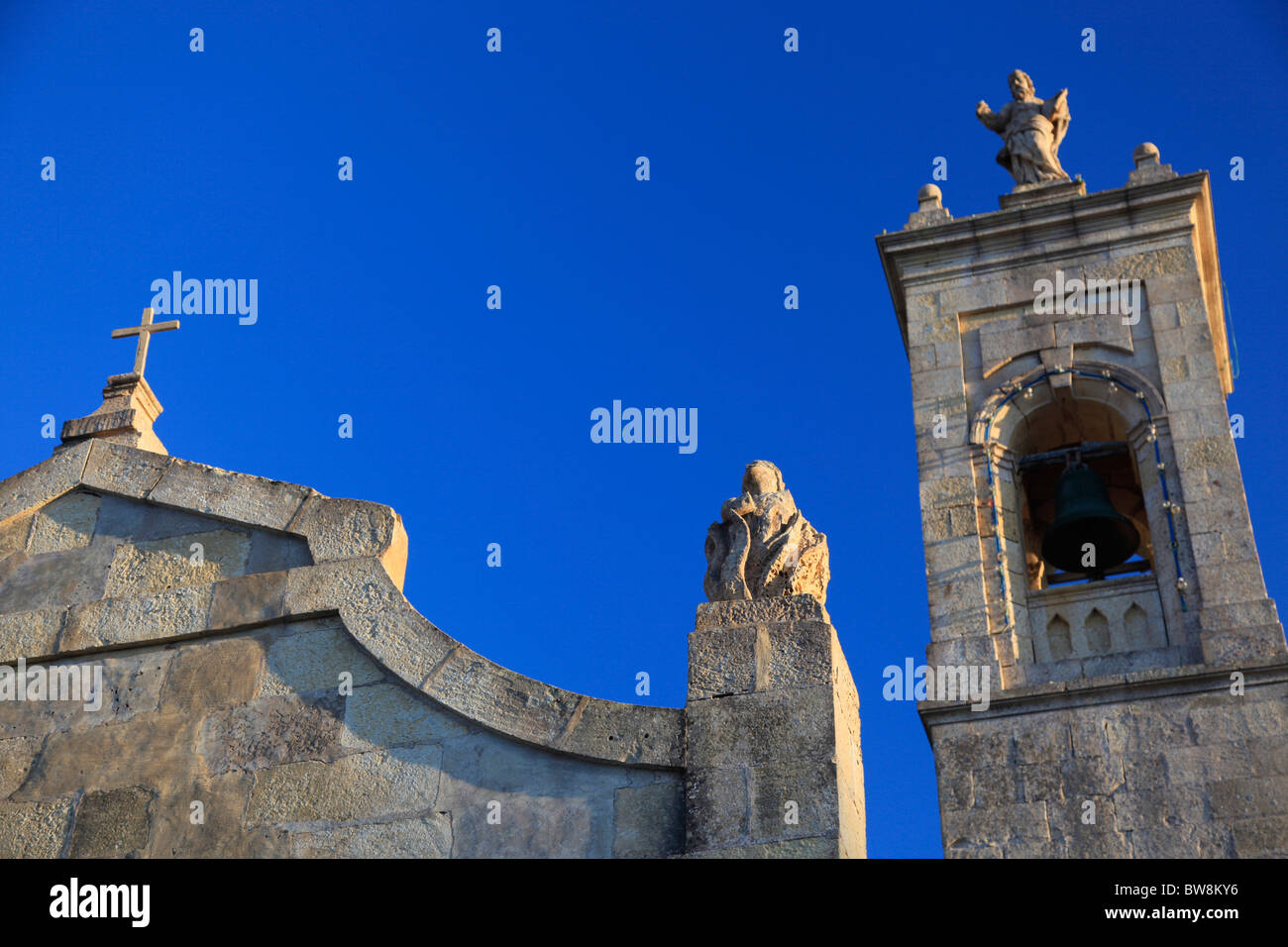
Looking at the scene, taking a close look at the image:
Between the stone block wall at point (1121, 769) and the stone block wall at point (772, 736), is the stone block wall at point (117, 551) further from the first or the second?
the stone block wall at point (1121, 769)

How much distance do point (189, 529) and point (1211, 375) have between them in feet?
35.0

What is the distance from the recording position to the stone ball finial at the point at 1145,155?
18719mm

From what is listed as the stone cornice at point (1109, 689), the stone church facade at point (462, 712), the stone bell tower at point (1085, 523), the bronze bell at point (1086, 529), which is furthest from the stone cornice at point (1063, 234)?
the stone cornice at point (1109, 689)

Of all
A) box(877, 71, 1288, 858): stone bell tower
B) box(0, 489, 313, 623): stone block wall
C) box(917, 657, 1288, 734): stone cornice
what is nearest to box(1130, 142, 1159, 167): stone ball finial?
box(877, 71, 1288, 858): stone bell tower

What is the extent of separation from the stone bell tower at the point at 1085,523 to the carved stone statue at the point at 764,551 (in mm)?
6506

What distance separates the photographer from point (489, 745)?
9359mm

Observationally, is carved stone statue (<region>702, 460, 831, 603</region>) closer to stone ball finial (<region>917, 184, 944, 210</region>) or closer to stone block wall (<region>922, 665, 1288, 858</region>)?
stone block wall (<region>922, 665, 1288, 858</region>)

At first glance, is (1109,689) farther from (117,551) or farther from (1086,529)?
(117,551)

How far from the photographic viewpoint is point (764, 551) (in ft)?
31.6

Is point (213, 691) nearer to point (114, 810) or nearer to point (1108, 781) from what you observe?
point (114, 810)

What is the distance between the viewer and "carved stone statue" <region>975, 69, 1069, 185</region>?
19516 millimetres

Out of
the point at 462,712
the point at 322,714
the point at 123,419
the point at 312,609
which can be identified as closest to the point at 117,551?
the point at 123,419
